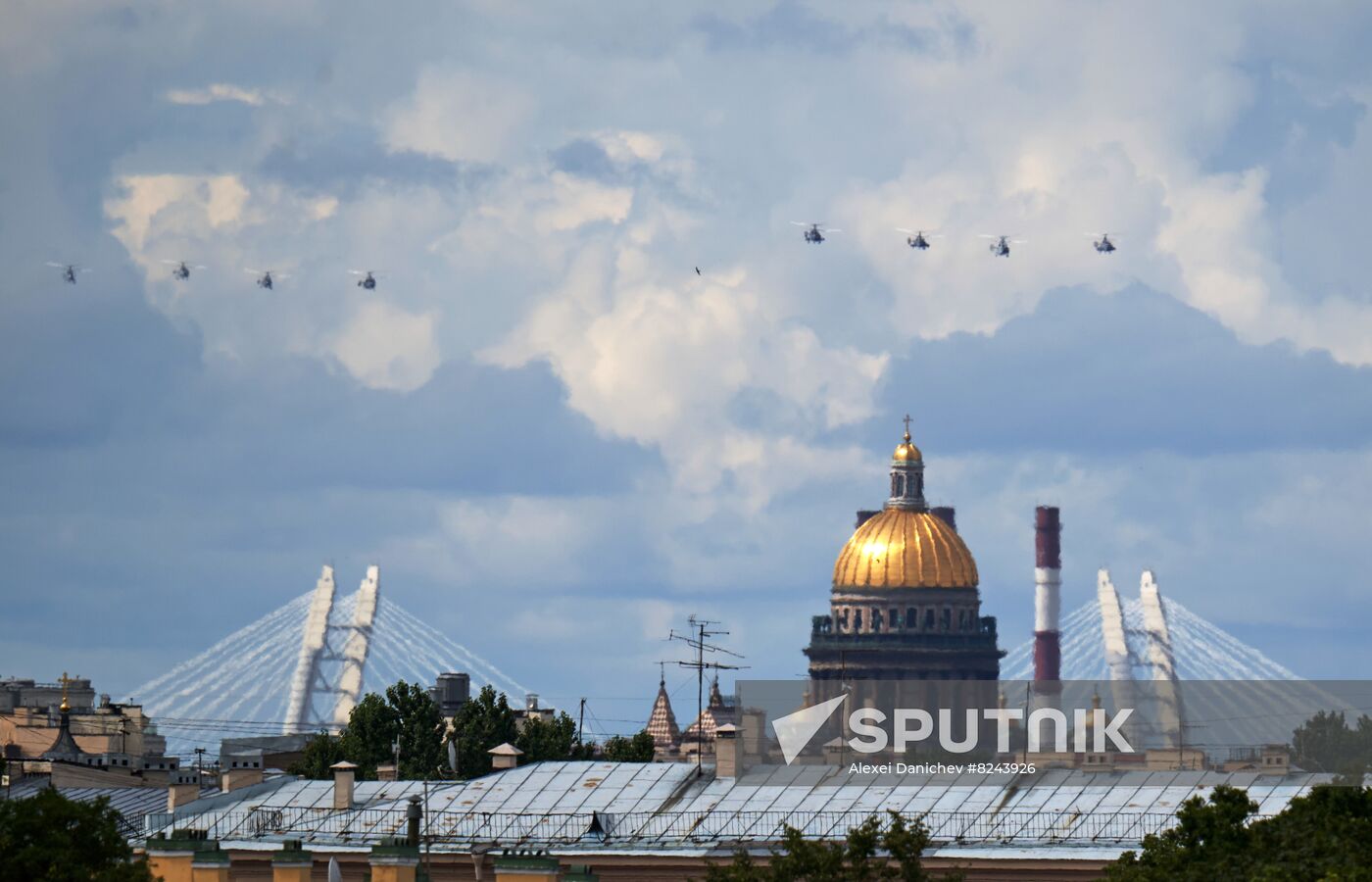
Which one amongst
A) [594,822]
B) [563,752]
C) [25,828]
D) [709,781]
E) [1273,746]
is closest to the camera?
[25,828]

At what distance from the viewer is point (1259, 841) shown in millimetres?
61281

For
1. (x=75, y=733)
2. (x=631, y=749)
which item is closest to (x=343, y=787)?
(x=631, y=749)

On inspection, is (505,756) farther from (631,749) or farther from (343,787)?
(631,749)

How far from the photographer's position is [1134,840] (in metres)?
77.2

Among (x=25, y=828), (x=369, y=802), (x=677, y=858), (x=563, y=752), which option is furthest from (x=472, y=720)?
(x=25, y=828)

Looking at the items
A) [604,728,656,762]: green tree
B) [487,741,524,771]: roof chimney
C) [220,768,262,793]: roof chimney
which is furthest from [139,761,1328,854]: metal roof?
[604,728,656,762]: green tree

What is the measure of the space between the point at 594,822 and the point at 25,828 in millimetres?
22904

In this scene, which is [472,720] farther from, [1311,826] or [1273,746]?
[1311,826]

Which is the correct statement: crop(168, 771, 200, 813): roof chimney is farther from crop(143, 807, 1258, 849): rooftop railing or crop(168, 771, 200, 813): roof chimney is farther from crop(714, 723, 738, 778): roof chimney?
crop(714, 723, 738, 778): roof chimney

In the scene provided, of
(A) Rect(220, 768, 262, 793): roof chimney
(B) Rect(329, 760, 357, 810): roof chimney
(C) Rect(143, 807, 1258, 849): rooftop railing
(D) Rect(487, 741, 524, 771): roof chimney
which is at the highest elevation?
(D) Rect(487, 741, 524, 771): roof chimney

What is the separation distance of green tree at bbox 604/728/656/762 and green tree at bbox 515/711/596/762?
5.18ft

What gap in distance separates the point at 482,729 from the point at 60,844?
76068 mm

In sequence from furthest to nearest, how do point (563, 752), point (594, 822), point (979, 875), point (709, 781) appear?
point (563, 752), point (709, 781), point (594, 822), point (979, 875)

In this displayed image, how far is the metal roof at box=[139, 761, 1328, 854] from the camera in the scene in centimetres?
7888
